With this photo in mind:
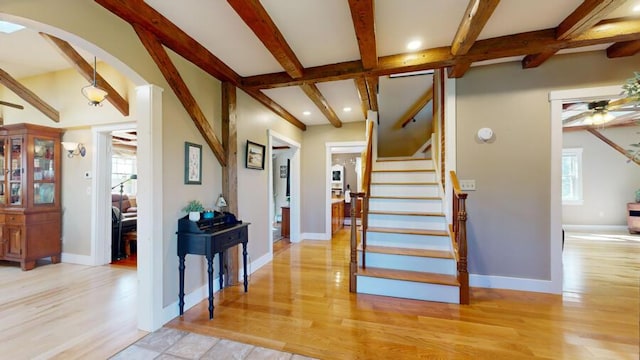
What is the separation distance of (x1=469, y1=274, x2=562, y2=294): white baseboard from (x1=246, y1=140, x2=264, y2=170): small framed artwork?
122 inches

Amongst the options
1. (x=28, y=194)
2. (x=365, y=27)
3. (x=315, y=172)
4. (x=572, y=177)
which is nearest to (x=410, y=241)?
(x=365, y=27)

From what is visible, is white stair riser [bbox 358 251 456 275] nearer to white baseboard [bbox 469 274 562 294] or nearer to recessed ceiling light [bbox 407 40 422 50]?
white baseboard [bbox 469 274 562 294]

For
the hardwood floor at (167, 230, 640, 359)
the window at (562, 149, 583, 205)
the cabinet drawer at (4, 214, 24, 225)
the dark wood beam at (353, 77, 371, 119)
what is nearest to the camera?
the hardwood floor at (167, 230, 640, 359)

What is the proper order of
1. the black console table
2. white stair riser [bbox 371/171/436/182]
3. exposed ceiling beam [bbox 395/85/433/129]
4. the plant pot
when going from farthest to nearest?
exposed ceiling beam [bbox 395/85/433/129] → white stair riser [bbox 371/171/436/182] → the plant pot → the black console table

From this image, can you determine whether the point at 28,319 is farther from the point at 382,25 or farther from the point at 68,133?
the point at 382,25

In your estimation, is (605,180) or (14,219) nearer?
(14,219)

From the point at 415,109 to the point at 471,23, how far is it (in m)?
3.81

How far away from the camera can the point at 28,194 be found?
3.55m

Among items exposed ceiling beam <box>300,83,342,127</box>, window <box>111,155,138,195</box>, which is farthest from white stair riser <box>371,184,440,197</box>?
window <box>111,155,138,195</box>

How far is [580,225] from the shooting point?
659cm

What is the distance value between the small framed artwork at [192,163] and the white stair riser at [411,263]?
2.09 m

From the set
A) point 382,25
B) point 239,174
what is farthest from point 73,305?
point 382,25

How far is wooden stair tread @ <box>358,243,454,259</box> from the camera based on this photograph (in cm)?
279

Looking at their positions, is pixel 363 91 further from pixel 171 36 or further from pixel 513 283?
pixel 513 283
